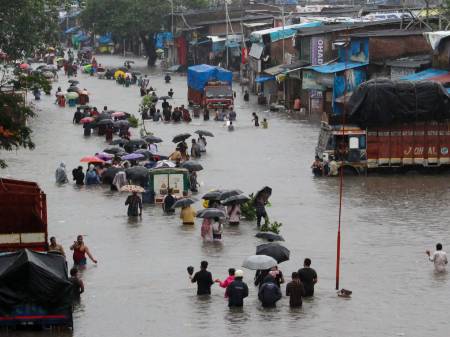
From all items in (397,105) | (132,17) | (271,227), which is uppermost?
(132,17)

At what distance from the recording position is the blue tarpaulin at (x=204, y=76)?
66562mm

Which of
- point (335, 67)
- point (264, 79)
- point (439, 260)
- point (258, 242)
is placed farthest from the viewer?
point (264, 79)

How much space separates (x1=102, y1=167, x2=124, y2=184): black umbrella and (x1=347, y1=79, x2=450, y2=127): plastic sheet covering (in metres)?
7.71

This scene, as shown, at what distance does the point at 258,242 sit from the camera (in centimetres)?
2925

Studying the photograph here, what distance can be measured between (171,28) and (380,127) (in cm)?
6667

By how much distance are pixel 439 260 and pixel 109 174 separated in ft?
51.6

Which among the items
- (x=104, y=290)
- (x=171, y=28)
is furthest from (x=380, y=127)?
(x=171, y=28)

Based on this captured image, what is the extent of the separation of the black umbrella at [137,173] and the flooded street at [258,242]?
2.34 ft

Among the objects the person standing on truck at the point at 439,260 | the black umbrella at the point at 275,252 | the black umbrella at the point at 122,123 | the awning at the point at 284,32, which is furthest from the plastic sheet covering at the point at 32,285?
the awning at the point at 284,32

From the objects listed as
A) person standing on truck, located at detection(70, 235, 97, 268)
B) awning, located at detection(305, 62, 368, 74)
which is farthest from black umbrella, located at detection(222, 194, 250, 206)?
awning, located at detection(305, 62, 368, 74)

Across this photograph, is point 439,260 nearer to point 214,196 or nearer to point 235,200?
point 235,200

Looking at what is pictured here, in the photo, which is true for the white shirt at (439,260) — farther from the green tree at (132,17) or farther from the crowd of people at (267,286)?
the green tree at (132,17)

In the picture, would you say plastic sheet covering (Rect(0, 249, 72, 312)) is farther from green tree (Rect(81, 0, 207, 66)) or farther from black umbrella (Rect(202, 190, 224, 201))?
green tree (Rect(81, 0, 207, 66))

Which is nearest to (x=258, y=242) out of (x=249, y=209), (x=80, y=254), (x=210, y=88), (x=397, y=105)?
(x=249, y=209)
